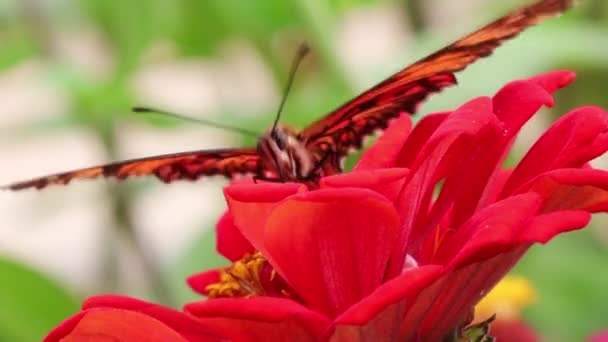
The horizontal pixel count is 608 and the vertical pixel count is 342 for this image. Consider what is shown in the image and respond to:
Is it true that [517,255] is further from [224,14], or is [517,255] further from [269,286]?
[224,14]

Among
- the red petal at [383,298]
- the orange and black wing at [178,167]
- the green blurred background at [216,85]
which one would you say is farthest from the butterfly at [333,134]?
the green blurred background at [216,85]

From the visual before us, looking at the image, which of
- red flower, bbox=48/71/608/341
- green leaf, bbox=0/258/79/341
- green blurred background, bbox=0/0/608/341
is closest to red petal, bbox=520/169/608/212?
red flower, bbox=48/71/608/341

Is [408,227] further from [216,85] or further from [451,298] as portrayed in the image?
[216,85]

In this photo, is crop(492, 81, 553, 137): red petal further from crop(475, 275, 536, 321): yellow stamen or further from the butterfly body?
crop(475, 275, 536, 321): yellow stamen

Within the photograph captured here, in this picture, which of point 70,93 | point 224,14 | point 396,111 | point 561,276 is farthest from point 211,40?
point 396,111

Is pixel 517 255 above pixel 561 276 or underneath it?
above

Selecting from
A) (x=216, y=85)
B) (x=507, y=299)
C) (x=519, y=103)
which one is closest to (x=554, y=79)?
(x=519, y=103)
